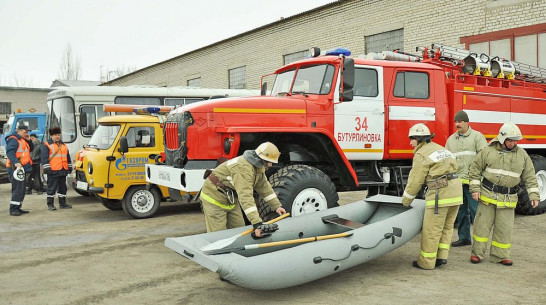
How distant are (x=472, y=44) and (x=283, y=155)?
9.01m

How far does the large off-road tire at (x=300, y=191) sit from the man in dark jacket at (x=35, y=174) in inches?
386

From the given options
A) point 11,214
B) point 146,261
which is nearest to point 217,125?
point 146,261

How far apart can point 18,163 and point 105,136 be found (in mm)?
1956

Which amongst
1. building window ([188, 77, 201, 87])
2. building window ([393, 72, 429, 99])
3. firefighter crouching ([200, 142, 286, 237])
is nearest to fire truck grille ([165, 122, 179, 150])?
firefighter crouching ([200, 142, 286, 237])

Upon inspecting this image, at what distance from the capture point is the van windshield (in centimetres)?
947

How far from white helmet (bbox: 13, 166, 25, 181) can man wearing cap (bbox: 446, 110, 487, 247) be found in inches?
320

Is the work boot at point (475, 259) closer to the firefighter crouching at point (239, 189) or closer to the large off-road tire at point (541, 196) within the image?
the firefighter crouching at point (239, 189)

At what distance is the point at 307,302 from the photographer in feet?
15.3

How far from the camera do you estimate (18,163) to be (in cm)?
991

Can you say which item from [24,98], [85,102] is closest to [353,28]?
[85,102]

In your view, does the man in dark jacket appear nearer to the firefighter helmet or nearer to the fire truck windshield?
the fire truck windshield

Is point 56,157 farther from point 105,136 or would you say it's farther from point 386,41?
point 386,41

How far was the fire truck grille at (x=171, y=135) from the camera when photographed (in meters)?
6.93

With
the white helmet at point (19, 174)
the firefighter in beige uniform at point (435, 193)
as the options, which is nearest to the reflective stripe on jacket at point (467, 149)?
the firefighter in beige uniform at point (435, 193)
